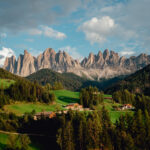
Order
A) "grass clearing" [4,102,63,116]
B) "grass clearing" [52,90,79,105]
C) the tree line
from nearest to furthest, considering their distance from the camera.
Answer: "grass clearing" [4,102,63,116] → the tree line → "grass clearing" [52,90,79,105]

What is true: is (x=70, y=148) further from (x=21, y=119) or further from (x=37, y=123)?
(x=21, y=119)

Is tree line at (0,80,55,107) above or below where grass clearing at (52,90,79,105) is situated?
above

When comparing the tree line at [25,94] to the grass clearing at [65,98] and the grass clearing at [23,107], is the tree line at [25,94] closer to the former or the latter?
the grass clearing at [23,107]

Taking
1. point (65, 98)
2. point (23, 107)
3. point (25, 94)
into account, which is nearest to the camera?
point (23, 107)

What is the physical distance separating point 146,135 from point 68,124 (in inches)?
825

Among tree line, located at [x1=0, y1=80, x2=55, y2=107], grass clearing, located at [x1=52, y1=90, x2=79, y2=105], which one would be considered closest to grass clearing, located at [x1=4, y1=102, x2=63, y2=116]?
tree line, located at [x1=0, y1=80, x2=55, y2=107]

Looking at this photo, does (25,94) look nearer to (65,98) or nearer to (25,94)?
(25,94)

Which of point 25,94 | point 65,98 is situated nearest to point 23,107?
point 25,94

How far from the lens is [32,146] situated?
160 ft

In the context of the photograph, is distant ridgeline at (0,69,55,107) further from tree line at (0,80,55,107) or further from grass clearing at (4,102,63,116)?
grass clearing at (4,102,63,116)

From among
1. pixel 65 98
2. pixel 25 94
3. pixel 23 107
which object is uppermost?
pixel 25 94

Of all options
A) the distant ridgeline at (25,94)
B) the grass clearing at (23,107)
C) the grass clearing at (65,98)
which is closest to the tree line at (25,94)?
the distant ridgeline at (25,94)

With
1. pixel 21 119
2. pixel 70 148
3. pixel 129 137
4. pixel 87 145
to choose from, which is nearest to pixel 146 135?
pixel 129 137

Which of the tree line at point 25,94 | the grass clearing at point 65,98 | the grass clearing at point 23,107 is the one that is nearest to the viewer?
the grass clearing at point 23,107
